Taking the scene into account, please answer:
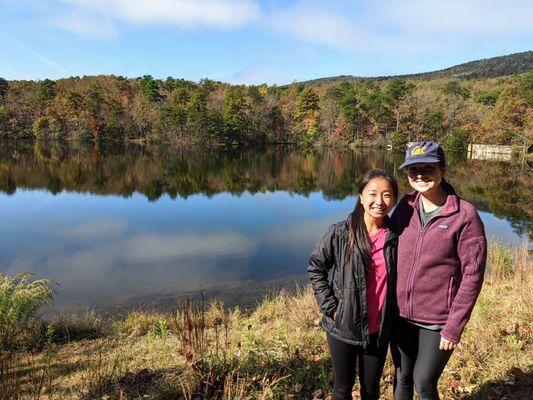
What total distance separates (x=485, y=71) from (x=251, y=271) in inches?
5228

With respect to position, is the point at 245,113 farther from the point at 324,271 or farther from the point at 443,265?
the point at 443,265

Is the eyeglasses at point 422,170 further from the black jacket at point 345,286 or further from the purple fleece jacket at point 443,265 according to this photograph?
the black jacket at point 345,286

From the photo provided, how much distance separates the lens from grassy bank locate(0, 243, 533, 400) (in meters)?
2.94

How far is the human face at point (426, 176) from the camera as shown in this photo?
6.93 feet

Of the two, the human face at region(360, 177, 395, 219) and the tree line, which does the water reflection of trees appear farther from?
the tree line

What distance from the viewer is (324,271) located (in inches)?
90.4

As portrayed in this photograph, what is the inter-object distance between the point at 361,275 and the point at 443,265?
0.41 metres

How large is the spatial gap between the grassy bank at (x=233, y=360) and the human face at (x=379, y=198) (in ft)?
4.57

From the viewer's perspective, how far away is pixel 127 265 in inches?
404

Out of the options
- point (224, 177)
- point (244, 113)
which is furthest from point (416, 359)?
point (244, 113)

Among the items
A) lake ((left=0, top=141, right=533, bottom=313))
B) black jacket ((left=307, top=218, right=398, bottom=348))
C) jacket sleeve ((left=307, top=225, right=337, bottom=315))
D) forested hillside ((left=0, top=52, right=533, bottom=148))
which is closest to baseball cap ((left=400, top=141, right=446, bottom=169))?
black jacket ((left=307, top=218, right=398, bottom=348))

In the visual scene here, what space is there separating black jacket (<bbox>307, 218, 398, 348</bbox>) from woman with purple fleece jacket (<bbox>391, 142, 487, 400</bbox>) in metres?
0.07

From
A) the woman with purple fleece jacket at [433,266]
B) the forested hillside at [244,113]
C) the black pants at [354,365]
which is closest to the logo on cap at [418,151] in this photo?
the woman with purple fleece jacket at [433,266]

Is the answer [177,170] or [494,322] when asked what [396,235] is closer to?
[494,322]
